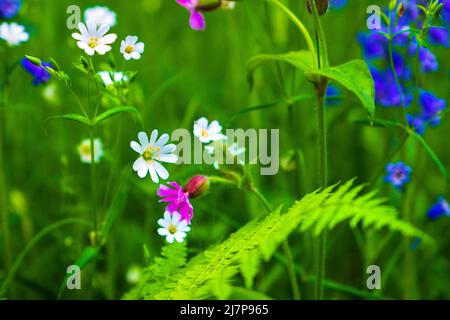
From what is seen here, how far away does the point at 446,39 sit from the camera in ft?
5.65

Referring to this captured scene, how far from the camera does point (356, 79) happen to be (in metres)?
1.11

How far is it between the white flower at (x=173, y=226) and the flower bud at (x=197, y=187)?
0.16 feet

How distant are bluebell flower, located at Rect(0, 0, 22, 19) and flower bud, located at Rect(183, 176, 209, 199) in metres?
0.78

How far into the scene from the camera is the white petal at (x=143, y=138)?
1089 millimetres

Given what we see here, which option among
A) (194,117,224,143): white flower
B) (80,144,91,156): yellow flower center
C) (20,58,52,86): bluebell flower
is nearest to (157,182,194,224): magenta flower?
(194,117,224,143): white flower

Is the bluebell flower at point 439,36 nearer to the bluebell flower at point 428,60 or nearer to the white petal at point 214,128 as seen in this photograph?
the bluebell flower at point 428,60

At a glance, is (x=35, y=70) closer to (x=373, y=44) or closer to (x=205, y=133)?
(x=205, y=133)

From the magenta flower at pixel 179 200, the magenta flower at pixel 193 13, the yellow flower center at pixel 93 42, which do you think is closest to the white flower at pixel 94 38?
the yellow flower center at pixel 93 42

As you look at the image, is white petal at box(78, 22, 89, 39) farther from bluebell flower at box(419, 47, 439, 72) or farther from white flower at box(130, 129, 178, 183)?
bluebell flower at box(419, 47, 439, 72)

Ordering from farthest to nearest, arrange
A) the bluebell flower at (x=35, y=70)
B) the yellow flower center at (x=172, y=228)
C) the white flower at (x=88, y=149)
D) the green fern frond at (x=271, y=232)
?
the white flower at (x=88, y=149), the bluebell flower at (x=35, y=70), the yellow flower center at (x=172, y=228), the green fern frond at (x=271, y=232)

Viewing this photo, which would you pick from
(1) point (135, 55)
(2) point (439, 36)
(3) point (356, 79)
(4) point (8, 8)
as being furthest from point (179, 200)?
(2) point (439, 36)

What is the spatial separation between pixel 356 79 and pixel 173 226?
0.43 metres

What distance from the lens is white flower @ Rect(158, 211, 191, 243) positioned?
3.76 ft
